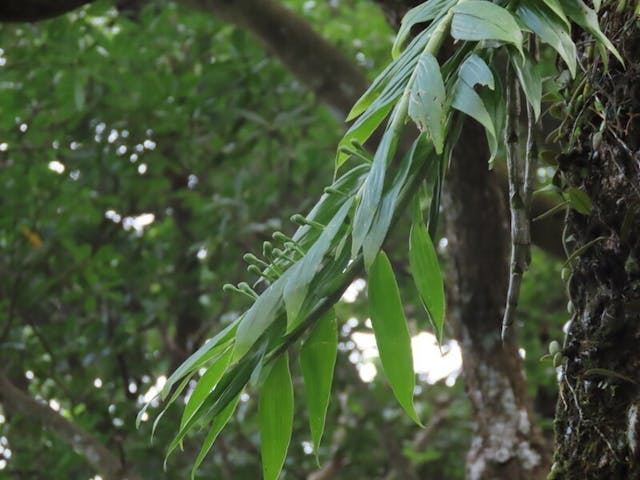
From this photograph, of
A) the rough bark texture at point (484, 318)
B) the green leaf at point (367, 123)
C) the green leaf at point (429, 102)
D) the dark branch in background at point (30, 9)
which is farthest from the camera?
the rough bark texture at point (484, 318)

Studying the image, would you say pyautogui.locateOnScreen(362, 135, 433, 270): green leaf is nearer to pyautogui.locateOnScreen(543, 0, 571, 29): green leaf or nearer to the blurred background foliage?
pyautogui.locateOnScreen(543, 0, 571, 29): green leaf

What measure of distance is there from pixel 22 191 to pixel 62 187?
0.15 meters

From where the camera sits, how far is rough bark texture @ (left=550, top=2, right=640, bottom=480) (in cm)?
97

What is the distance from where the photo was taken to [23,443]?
2.85 m

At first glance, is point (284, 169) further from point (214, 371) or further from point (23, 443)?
point (214, 371)

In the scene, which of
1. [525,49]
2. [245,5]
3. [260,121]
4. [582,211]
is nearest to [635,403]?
[582,211]

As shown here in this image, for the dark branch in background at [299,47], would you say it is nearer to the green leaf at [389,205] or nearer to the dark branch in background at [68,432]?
the dark branch in background at [68,432]

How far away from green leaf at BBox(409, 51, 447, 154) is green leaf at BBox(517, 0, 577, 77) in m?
0.12

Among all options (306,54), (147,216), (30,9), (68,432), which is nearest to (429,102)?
(30,9)

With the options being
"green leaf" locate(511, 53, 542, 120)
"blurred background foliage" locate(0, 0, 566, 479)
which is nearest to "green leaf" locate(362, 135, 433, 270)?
"green leaf" locate(511, 53, 542, 120)

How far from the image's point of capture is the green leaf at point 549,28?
94 cm

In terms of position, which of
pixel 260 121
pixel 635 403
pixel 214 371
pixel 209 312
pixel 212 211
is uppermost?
pixel 635 403

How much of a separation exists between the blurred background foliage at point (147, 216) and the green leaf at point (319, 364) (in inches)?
71.2

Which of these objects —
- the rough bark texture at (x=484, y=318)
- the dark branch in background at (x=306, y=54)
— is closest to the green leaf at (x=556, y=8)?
the rough bark texture at (x=484, y=318)
